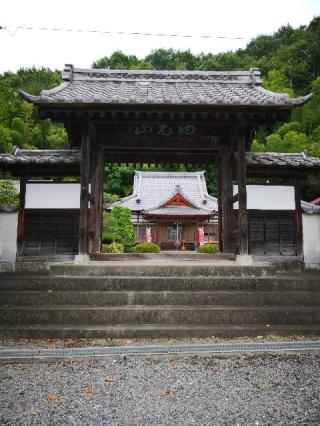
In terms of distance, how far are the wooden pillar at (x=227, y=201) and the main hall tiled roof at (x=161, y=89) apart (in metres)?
1.59

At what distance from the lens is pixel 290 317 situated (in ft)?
17.2

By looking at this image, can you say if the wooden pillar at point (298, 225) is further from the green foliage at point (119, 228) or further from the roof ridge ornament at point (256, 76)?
the green foliage at point (119, 228)

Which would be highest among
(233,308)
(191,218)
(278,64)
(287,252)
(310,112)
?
(278,64)

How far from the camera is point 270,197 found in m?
8.73

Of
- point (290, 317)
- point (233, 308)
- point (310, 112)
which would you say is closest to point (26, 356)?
point (233, 308)

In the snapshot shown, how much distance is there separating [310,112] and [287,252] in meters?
32.3

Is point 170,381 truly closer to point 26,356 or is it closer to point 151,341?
point 151,341

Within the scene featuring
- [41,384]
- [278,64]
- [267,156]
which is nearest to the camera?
[41,384]

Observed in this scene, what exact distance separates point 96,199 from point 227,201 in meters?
3.23

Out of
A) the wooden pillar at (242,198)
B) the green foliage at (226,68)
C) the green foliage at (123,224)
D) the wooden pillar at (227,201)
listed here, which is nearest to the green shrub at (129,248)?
the green foliage at (123,224)

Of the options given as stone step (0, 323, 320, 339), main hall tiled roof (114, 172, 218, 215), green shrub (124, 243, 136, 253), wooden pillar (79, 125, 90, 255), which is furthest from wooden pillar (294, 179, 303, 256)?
main hall tiled roof (114, 172, 218, 215)

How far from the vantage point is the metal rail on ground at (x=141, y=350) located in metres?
3.99

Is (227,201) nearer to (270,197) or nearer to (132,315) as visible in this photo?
(270,197)

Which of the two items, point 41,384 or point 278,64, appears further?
point 278,64
